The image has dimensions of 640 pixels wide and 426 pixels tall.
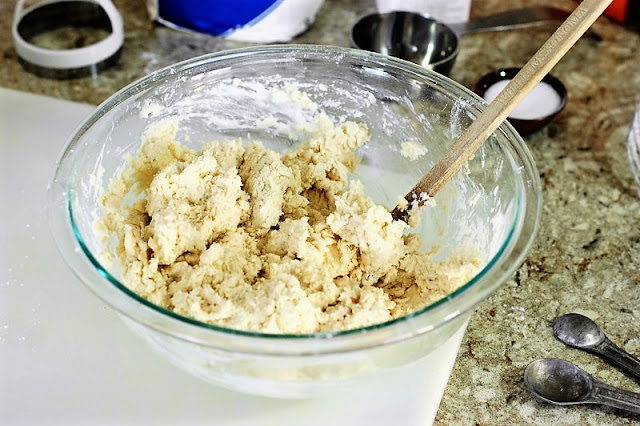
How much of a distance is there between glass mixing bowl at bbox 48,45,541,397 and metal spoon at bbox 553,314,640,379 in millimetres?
199

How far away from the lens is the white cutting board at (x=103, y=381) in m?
0.96

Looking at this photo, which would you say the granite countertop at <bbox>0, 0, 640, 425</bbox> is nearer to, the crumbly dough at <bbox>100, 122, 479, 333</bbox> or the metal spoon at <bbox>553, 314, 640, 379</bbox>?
the metal spoon at <bbox>553, 314, 640, 379</bbox>

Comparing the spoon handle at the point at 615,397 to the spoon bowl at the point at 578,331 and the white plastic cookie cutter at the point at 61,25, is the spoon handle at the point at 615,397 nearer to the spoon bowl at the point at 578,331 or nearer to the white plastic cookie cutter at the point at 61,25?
the spoon bowl at the point at 578,331

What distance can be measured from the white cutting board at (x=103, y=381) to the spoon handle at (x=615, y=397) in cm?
19

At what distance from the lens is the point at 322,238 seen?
1021 millimetres

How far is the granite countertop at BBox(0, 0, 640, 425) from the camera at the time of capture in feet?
3.40

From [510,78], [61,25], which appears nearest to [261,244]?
[510,78]

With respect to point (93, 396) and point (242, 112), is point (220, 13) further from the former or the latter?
point (93, 396)

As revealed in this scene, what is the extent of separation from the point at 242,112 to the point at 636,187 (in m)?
0.74

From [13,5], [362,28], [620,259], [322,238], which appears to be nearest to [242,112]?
[322,238]

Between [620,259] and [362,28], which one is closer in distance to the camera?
[620,259]

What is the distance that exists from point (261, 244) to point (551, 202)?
0.59 m

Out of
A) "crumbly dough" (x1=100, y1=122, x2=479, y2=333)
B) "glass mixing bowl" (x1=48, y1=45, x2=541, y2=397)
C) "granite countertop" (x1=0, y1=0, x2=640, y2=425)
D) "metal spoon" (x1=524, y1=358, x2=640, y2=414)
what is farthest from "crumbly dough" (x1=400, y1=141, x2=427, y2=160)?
"metal spoon" (x1=524, y1=358, x2=640, y2=414)

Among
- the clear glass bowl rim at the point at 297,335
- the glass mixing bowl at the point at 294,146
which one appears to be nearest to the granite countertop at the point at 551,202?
the glass mixing bowl at the point at 294,146
